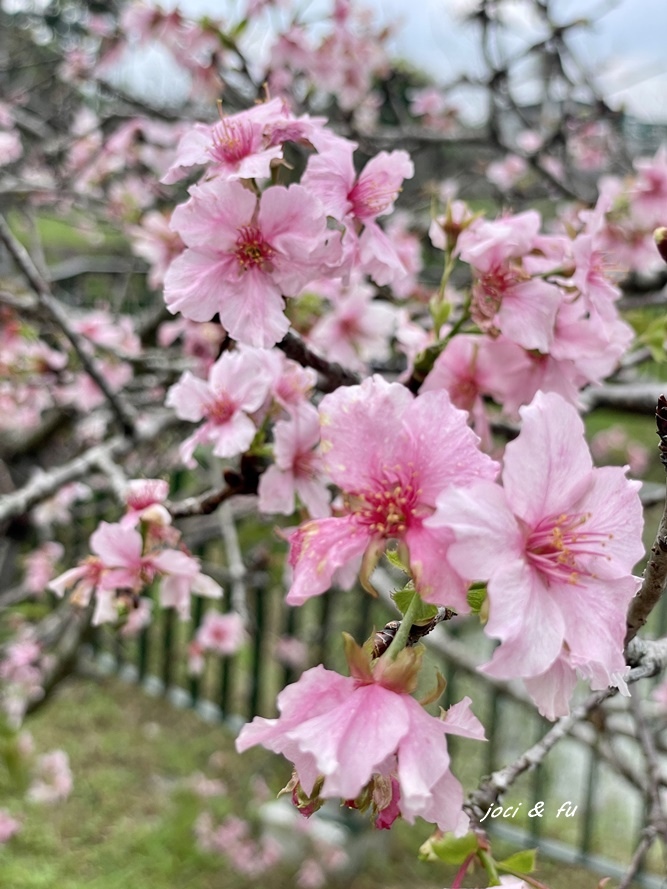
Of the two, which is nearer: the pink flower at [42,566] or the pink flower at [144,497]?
the pink flower at [144,497]

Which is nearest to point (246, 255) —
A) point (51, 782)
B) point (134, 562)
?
point (134, 562)

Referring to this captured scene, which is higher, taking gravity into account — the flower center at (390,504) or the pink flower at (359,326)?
the flower center at (390,504)

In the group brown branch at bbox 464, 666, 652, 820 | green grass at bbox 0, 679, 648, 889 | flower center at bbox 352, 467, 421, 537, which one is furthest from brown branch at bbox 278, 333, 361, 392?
green grass at bbox 0, 679, 648, 889

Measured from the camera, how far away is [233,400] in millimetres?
779

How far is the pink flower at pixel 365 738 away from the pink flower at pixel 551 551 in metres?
0.06

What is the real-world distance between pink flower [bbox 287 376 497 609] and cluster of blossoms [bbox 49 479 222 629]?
314mm

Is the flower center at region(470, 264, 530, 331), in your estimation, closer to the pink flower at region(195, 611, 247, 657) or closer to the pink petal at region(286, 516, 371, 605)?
the pink petal at region(286, 516, 371, 605)

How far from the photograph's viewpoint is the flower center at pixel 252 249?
65cm

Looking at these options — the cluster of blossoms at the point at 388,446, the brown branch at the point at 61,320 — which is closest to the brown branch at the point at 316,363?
the cluster of blossoms at the point at 388,446

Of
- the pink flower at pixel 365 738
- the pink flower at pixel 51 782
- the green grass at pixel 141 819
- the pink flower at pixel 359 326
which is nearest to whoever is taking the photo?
the pink flower at pixel 365 738

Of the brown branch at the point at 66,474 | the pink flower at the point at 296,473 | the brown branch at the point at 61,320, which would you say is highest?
the pink flower at the point at 296,473

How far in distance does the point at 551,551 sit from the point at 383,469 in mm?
118

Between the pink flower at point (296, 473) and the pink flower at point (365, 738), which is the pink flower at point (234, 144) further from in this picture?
the pink flower at point (365, 738)

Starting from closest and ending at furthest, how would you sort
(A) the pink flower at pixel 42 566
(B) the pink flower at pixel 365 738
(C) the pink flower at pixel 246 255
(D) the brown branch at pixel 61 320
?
1. (B) the pink flower at pixel 365 738
2. (C) the pink flower at pixel 246 255
3. (D) the brown branch at pixel 61 320
4. (A) the pink flower at pixel 42 566
